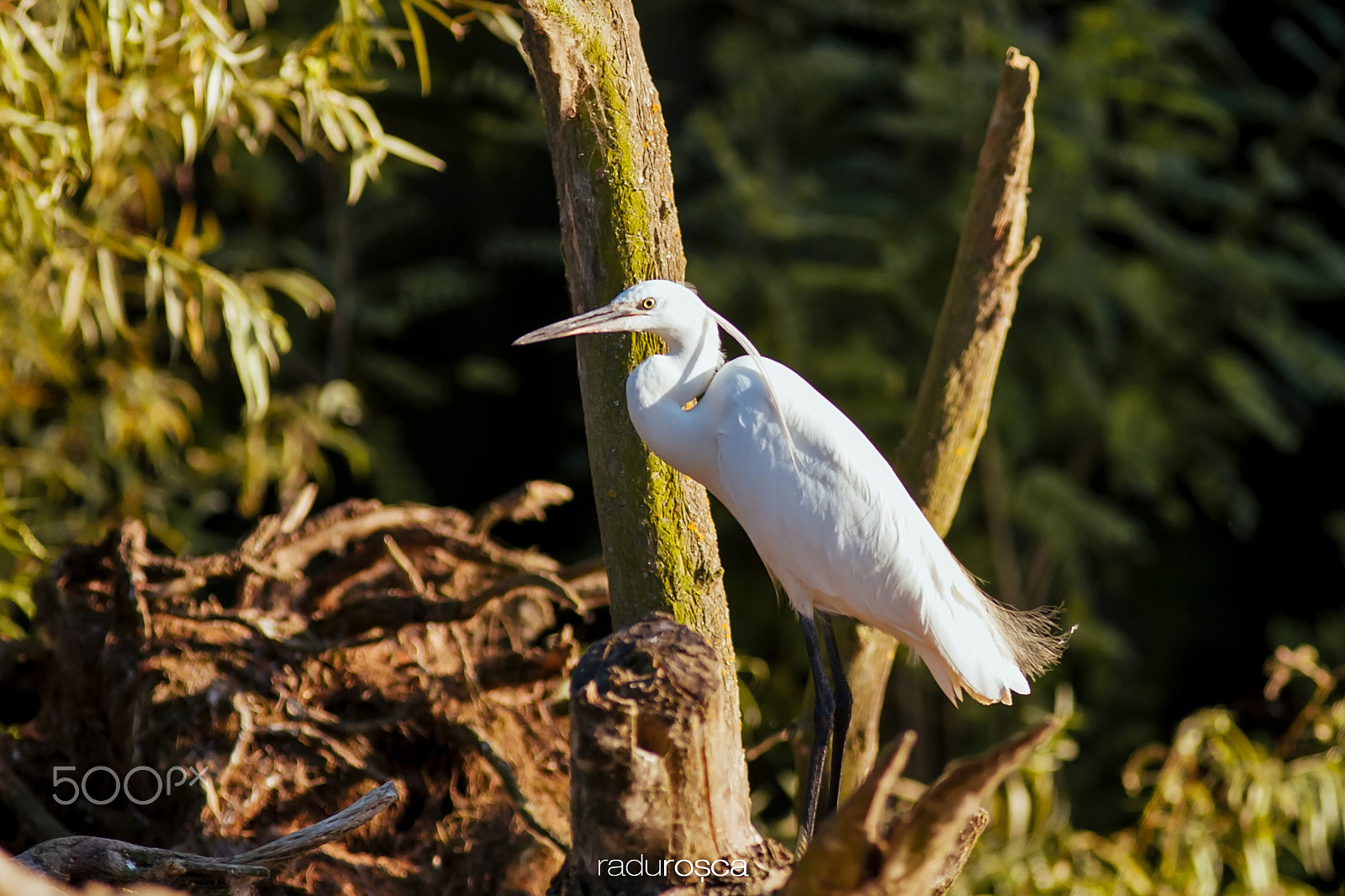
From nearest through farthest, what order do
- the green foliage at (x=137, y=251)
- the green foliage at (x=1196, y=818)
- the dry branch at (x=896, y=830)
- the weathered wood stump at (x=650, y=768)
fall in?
the dry branch at (x=896, y=830) → the weathered wood stump at (x=650, y=768) → the green foliage at (x=137, y=251) → the green foliage at (x=1196, y=818)

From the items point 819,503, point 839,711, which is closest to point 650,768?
point 819,503

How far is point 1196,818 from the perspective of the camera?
2635 millimetres

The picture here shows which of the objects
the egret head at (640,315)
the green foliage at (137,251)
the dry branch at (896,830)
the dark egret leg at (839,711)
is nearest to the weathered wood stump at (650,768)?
the dry branch at (896,830)

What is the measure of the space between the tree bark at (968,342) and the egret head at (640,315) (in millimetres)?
575

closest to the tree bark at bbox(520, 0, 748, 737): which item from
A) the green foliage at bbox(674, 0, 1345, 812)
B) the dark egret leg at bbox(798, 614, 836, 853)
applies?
the dark egret leg at bbox(798, 614, 836, 853)

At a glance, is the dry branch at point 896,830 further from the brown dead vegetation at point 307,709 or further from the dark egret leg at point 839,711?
the dark egret leg at point 839,711

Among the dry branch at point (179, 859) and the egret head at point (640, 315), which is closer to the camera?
the dry branch at point (179, 859)

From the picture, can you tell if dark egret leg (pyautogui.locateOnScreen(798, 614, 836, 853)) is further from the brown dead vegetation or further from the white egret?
the brown dead vegetation

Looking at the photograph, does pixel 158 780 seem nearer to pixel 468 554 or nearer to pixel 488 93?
pixel 468 554

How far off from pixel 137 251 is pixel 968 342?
5.23 ft

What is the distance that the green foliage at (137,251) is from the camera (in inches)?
78.6

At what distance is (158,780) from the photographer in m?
1.73

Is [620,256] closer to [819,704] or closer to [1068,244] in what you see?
[819,704]

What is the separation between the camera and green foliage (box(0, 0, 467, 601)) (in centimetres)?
200
